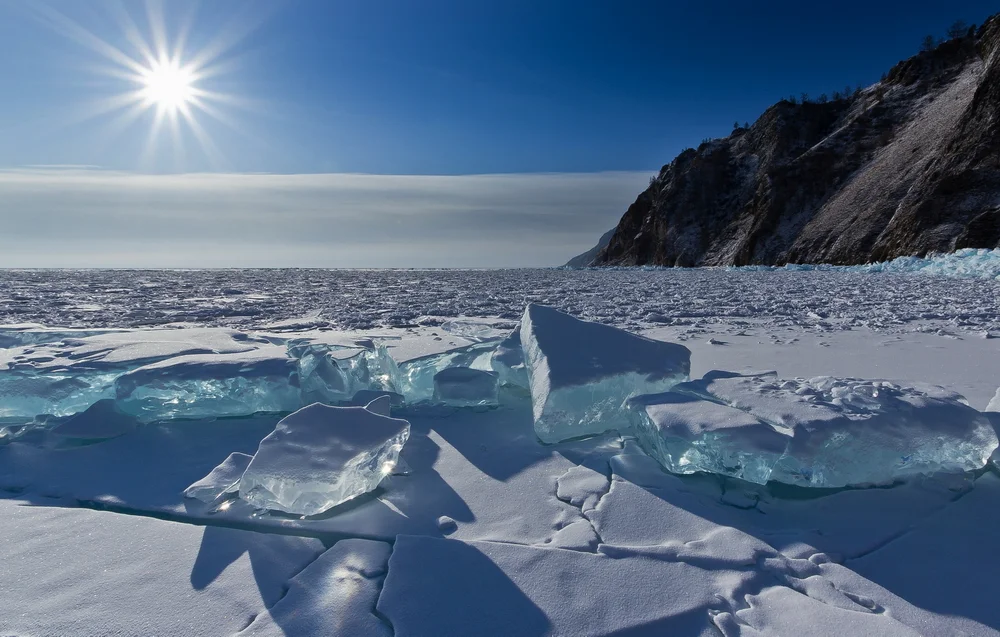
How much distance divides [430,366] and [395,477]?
122 cm

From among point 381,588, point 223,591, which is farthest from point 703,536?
point 223,591

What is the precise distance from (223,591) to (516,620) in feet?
2.66

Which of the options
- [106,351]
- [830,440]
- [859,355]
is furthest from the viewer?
[859,355]

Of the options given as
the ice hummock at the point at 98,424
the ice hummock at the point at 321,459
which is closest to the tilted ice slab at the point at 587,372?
the ice hummock at the point at 321,459

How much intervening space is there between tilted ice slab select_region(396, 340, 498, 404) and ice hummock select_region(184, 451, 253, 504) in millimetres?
1128

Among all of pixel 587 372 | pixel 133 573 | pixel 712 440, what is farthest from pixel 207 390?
pixel 712 440

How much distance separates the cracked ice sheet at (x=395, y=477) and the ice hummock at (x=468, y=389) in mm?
107

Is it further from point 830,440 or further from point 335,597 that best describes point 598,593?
point 830,440

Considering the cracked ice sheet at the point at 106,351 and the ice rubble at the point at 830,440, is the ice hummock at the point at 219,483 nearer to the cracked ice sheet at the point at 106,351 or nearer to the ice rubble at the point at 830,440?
the cracked ice sheet at the point at 106,351

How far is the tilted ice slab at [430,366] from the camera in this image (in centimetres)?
330

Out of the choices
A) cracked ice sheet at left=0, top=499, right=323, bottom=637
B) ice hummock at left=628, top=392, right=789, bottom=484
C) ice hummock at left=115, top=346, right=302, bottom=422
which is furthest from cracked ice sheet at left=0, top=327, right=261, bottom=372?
ice hummock at left=628, top=392, right=789, bottom=484

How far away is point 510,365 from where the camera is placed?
3.30 meters

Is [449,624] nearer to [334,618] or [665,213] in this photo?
[334,618]

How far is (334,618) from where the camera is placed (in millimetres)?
1406
